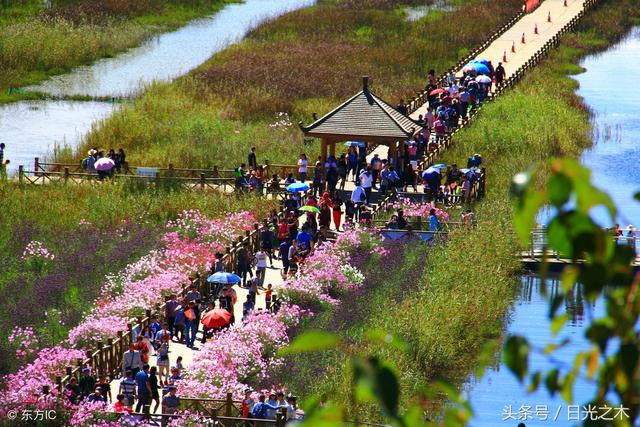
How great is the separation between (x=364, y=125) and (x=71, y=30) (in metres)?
33.5

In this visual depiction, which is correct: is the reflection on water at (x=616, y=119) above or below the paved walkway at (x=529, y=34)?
below

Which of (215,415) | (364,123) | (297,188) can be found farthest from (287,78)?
(215,415)

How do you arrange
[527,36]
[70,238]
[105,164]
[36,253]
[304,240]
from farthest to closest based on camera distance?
[527,36]
[105,164]
[70,238]
[36,253]
[304,240]

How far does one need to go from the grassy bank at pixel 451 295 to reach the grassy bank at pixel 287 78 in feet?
20.7

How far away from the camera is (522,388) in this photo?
808 inches

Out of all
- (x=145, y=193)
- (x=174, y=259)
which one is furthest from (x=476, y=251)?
(x=145, y=193)

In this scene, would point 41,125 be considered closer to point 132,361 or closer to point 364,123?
point 364,123

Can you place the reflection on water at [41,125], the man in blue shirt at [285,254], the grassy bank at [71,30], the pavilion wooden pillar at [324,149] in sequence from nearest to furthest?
1. the man in blue shirt at [285,254]
2. the pavilion wooden pillar at [324,149]
3. the reflection on water at [41,125]
4. the grassy bank at [71,30]

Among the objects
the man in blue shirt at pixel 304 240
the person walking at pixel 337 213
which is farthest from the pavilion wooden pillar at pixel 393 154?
the man in blue shirt at pixel 304 240

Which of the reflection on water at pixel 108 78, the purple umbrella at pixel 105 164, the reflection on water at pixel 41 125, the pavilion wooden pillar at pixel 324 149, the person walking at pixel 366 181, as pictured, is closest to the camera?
the person walking at pixel 366 181

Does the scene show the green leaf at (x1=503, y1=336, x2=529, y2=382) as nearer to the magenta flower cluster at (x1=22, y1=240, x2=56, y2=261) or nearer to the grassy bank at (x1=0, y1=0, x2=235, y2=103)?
the magenta flower cluster at (x1=22, y1=240, x2=56, y2=261)

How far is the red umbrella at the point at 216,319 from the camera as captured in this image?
24547mm

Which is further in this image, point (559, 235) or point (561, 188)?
point (559, 235)

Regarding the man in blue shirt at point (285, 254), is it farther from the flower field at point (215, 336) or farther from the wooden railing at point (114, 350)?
the wooden railing at point (114, 350)
